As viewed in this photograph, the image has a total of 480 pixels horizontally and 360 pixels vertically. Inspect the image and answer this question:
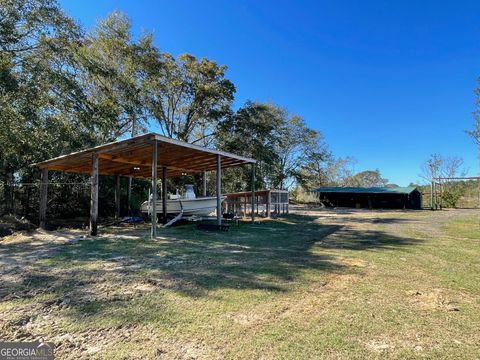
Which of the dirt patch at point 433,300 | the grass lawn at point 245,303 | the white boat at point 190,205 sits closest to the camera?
the grass lawn at point 245,303

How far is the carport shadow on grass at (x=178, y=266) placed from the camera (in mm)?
3936

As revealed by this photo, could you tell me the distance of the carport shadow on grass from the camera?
3936mm

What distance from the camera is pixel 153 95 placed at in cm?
1988

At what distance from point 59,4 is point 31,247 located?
7944 mm

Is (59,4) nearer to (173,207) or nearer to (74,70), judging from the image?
(74,70)

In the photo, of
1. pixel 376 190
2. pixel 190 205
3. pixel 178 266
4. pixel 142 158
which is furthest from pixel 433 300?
pixel 376 190

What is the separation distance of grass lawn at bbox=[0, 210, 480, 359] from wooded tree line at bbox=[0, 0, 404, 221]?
618cm

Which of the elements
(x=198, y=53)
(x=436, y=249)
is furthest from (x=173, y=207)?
(x=198, y=53)

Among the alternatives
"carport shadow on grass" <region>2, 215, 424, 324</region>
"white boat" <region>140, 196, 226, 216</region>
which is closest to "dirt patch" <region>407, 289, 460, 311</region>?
"carport shadow on grass" <region>2, 215, 424, 324</region>

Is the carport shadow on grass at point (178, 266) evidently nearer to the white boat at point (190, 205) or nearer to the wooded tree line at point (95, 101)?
the white boat at point (190, 205)

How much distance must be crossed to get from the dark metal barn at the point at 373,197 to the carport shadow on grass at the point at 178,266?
22254mm

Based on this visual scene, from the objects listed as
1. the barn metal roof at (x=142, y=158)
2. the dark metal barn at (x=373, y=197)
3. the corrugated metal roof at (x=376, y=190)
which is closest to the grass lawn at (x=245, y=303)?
the barn metal roof at (x=142, y=158)

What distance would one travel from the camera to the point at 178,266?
16.7ft

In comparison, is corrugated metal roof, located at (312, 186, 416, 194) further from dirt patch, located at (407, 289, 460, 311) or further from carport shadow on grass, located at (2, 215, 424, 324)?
dirt patch, located at (407, 289, 460, 311)
